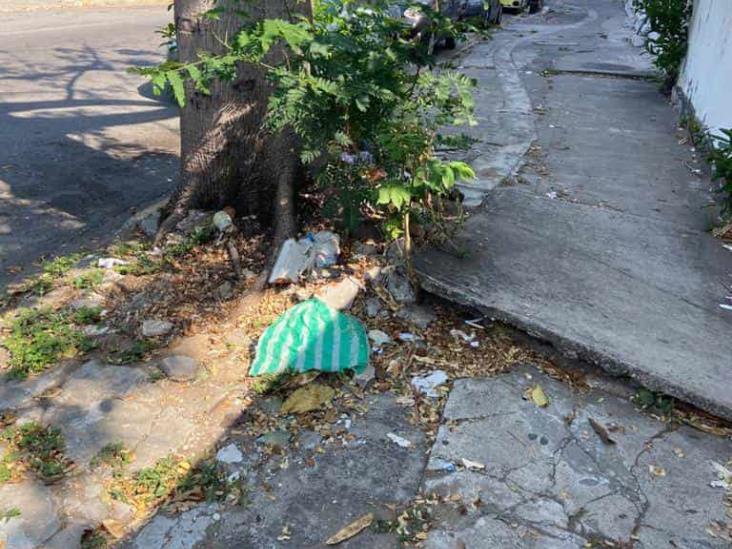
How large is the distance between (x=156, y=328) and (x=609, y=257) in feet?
8.86

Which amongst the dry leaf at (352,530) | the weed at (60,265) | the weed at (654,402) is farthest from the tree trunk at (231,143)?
the weed at (654,402)

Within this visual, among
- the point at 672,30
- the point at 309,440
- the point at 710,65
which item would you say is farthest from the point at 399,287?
the point at 672,30

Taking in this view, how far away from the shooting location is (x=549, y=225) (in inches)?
176

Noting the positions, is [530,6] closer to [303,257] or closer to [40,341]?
[303,257]

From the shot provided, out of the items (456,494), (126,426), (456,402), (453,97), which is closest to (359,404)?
(456,402)

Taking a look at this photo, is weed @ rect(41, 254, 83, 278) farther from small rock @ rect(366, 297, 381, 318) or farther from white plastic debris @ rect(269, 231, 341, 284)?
small rock @ rect(366, 297, 381, 318)

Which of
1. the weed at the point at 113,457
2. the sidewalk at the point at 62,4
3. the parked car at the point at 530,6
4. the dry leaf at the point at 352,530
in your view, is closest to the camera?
the dry leaf at the point at 352,530

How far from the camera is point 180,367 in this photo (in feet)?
11.1

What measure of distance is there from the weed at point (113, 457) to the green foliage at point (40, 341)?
2.71ft

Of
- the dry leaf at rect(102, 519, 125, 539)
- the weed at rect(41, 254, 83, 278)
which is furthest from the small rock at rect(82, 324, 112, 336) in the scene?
the dry leaf at rect(102, 519, 125, 539)

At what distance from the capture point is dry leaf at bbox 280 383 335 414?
3.11 meters

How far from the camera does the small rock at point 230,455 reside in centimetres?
287

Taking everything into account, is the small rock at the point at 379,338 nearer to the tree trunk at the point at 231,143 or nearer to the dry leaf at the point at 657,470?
the tree trunk at the point at 231,143

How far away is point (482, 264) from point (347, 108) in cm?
121
